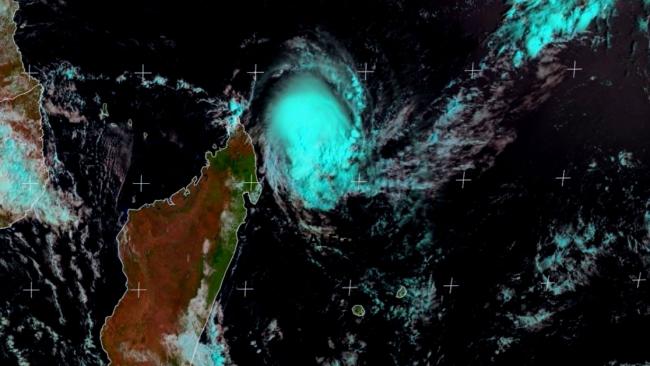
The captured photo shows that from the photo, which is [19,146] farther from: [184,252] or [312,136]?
[312,136]

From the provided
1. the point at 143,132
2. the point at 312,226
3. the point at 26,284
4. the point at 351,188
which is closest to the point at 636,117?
the point at 351,188

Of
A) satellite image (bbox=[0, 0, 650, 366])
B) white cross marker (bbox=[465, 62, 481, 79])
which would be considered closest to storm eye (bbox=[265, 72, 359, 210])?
satellite image (bbox=[0, 0, 650, 366])

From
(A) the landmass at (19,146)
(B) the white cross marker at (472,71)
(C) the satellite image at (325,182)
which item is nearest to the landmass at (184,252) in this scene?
(C) the satellite image at (325,182)

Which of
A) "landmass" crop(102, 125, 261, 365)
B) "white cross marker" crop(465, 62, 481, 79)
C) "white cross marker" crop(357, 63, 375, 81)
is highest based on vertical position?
"white cross marker" crop(465, 62, 481, 79)

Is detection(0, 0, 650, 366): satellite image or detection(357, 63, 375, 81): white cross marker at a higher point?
detection(357, 63, 375, 81): white cross marker

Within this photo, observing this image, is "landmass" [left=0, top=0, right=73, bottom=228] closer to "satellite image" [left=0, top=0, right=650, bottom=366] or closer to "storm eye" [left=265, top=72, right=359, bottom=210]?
"satellite image" [left=0, top=0, right=650, bottom=366]

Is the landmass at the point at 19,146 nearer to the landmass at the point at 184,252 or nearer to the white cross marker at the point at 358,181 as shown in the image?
the landmass at the point at 184,252

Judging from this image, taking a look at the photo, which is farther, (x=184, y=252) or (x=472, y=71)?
(x=184, y=252)

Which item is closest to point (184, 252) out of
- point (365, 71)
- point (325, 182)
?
point (325, 182)
